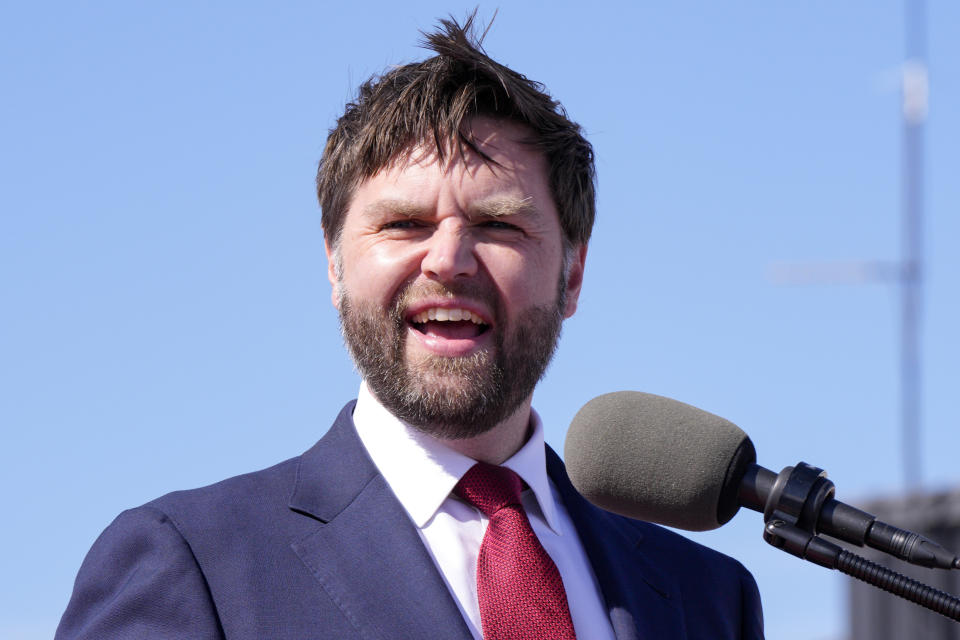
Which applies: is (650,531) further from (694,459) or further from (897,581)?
(897,581)

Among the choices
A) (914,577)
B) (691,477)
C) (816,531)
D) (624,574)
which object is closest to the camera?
(816,531)

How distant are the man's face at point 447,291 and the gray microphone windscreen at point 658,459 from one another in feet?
0.93

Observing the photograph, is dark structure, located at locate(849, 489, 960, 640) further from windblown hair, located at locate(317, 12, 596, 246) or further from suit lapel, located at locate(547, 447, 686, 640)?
windblown hair, located at locate(317, 12, 596, 246)

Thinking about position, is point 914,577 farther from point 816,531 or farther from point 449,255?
point 816,531

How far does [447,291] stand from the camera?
10.9ft

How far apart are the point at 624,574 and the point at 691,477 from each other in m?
0.72

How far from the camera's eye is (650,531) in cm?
387

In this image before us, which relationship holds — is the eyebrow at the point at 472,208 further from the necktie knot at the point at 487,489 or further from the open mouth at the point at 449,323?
the necktie knot at the point at 487,489

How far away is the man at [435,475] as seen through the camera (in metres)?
3.01

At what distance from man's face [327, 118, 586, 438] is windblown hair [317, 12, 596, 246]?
0.20ft

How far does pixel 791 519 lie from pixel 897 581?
24cm

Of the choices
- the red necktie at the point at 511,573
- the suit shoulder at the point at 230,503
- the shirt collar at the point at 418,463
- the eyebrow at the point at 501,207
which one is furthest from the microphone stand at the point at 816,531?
the suit shoulder at the point at 230,503

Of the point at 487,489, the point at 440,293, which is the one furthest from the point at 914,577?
the point at 440,293

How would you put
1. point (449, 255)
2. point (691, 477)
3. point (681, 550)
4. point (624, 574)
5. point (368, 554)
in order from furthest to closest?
1. point (681, 550)
2. point (624, 574)
3. point (449, 255)
4. point (368, 554)
5. point (691, 477)
